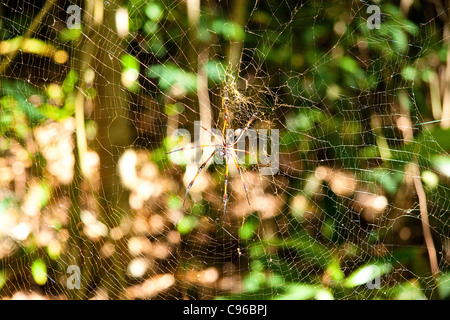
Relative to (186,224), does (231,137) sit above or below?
above

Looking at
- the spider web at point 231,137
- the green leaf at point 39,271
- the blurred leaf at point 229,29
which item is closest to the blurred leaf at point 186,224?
the spider web at point 231,137

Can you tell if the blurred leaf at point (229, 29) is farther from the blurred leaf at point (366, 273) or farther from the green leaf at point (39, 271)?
the green leaf at point (39, 271)

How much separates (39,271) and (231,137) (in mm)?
683

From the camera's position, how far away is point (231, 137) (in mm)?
872

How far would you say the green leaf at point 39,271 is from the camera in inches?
34.8

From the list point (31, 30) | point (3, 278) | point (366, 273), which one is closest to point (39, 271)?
point (3, 278)

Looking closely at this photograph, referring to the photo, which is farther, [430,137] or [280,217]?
[280,217]

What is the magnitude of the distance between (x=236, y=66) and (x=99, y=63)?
1.19ft

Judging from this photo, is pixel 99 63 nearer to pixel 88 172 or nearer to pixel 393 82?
pixel 88 172

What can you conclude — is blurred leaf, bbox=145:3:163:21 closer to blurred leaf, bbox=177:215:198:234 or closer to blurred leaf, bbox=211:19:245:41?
blurred leaf, bbox=211:19:245:41

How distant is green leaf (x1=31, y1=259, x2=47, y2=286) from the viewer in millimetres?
883

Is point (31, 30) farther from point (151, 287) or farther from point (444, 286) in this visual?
point (444, 286)

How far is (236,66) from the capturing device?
2.65ft

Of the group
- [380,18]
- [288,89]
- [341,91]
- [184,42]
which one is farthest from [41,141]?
[380,18]
